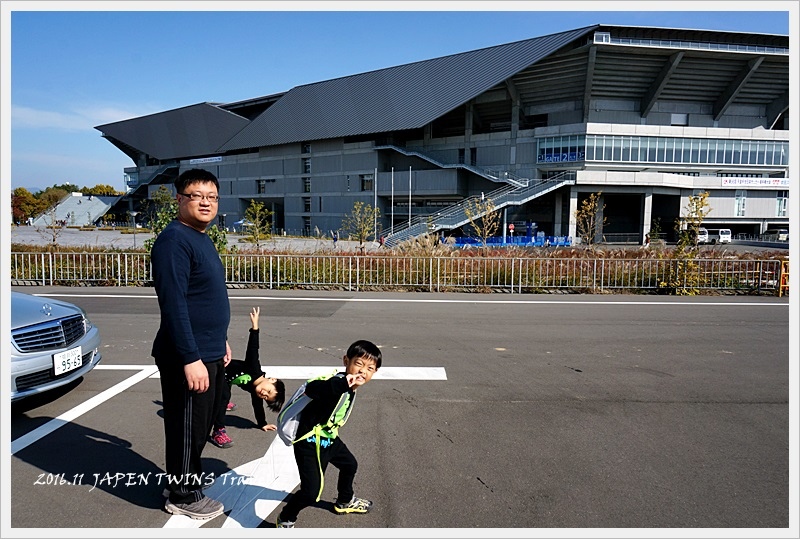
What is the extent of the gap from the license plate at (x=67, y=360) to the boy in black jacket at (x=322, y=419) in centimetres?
316

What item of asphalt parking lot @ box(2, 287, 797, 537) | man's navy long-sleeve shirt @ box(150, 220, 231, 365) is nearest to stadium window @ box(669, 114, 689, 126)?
asphalt parking lot @ box(2, 287, 797, 537)

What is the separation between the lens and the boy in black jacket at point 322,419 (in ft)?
10.1

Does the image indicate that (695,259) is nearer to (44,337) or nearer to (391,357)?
(391,357)

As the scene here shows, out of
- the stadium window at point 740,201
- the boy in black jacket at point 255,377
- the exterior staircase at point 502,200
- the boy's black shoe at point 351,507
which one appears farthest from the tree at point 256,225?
the stadium window at point 740,201

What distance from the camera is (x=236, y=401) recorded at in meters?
5.58

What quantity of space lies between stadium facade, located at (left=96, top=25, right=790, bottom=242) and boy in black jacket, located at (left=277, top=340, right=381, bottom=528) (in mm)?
39966

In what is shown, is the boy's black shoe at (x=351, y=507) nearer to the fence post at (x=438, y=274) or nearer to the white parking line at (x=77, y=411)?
the white parking line at (x=77, y=411)

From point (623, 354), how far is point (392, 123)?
5014cm

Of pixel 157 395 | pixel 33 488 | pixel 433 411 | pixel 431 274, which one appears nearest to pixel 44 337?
pixel 157 395

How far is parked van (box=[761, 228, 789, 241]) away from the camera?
5156 cm

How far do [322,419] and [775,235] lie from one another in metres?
62.7

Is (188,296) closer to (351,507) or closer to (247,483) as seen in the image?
(247,483)

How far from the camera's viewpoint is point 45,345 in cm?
495

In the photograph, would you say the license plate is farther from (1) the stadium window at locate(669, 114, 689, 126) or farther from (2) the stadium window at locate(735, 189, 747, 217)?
(2) the stadium window at locate(735, 189, 747, 217)
